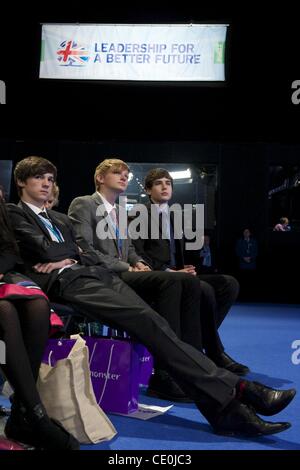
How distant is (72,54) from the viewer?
279 inches

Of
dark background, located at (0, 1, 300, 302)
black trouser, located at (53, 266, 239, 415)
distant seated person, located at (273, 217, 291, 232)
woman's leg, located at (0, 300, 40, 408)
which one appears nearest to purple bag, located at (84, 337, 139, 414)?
black trouser, located at (53, 266, 239, 415)

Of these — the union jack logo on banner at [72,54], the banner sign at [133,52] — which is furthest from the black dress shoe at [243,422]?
the union jack logo on banner at [72,54]

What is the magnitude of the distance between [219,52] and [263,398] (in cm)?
582

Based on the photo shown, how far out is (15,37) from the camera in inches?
283

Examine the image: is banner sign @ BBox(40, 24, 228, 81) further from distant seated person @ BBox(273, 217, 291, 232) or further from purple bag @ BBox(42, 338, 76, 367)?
purple bag @ BBox(42, 338, 76, 367)

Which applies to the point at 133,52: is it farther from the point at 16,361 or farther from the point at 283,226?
the point at 16,361

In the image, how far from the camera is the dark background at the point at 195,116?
679 cm

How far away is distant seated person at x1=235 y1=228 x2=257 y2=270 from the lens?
9.07 meters

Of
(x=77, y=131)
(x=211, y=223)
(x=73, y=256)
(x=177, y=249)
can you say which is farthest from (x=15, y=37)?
(x=73, y=256)

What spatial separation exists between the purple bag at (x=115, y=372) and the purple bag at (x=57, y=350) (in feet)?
0.81

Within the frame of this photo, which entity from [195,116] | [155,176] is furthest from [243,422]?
[195,116]

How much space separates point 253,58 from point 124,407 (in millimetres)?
5929

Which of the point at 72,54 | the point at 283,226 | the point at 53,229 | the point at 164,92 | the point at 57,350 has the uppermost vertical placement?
the point at 72,54
